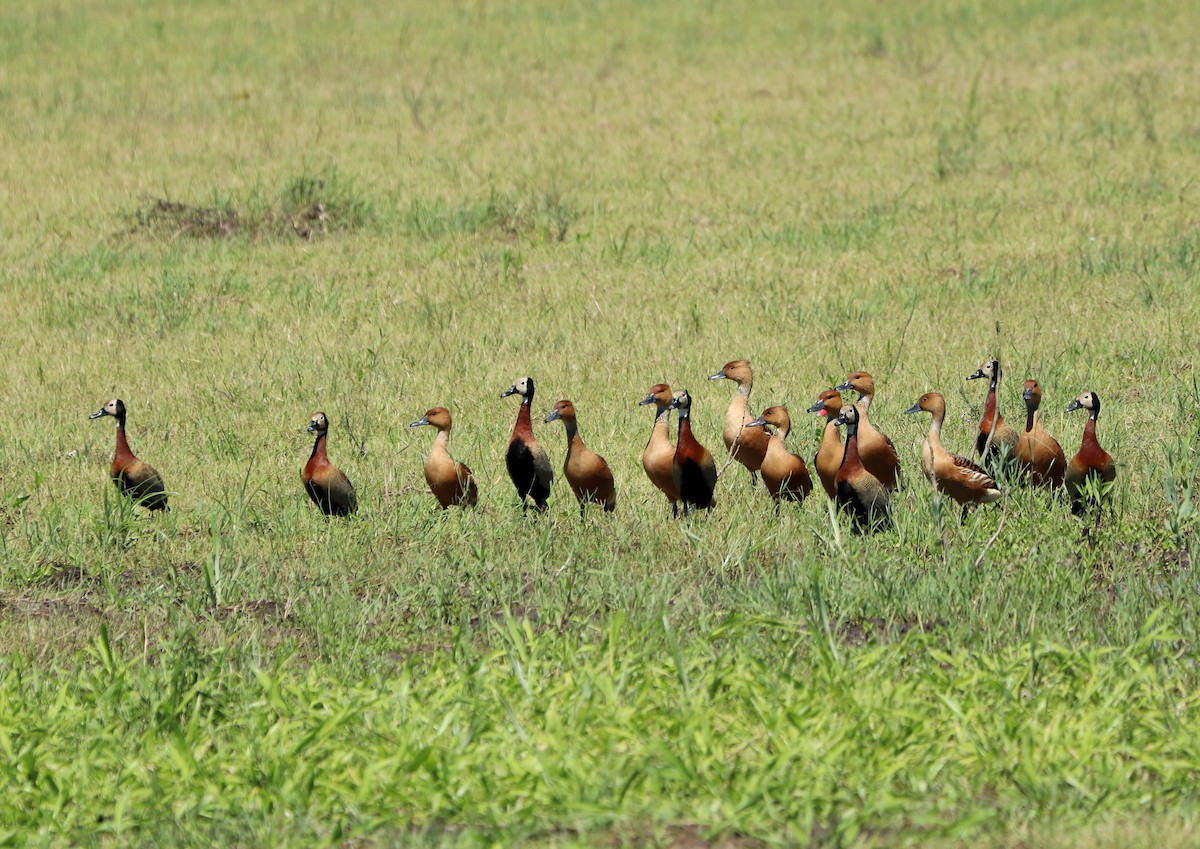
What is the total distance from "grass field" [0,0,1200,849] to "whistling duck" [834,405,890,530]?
0.34ft

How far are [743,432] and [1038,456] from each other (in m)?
1.49

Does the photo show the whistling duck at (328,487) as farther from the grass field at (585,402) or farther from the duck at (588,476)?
the duck at (588,476)

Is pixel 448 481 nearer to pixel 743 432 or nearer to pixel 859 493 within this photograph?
pixel 743 432

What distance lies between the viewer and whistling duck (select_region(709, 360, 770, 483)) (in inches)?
321

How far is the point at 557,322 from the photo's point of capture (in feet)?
37.8

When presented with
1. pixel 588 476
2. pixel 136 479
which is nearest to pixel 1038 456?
pixel 588 476

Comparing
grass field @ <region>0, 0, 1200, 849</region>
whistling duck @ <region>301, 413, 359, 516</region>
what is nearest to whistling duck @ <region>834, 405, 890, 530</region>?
grass field @ <region>0, 0, 1200, 849</region>

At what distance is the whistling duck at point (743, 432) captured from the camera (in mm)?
8156

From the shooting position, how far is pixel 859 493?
270 inches

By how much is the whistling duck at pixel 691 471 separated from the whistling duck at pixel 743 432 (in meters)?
0.46

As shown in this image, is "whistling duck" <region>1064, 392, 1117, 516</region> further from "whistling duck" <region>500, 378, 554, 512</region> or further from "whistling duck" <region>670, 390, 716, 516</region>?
"whistling duck" <region>500, 378, 554, 512</region>

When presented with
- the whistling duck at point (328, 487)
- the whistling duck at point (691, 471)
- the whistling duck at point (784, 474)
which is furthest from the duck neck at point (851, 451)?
the whistling duck at point (328, 487)

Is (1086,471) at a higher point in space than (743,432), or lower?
higher

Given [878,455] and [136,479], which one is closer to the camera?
[878,455]
